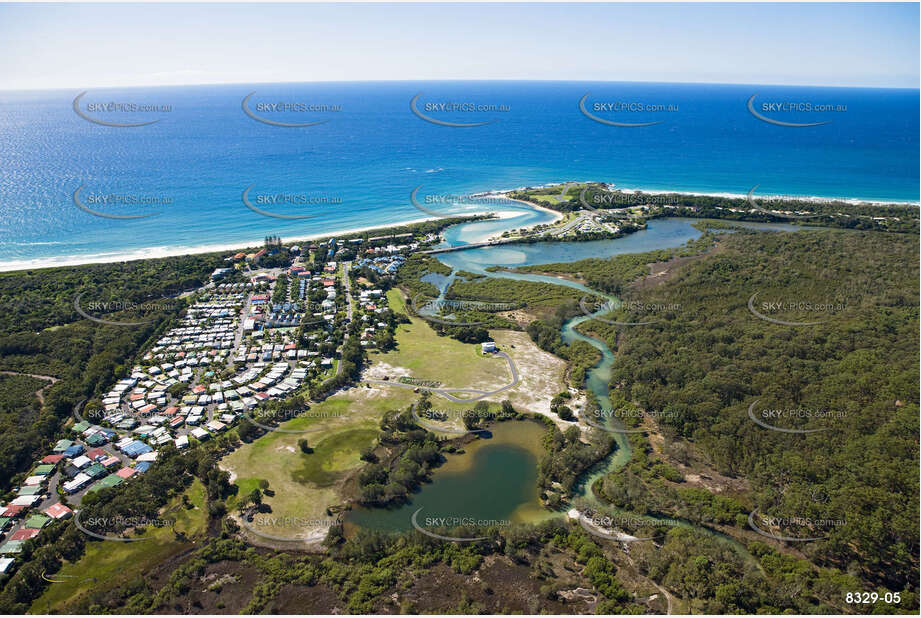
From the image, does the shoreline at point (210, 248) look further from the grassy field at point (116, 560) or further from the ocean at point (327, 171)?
the grassy field at point (116, 560)

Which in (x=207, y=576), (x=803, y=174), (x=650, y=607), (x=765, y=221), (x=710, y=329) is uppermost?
(x=803, y=174)

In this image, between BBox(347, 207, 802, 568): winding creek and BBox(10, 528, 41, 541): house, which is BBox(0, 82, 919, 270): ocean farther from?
Result: BBox(347, 207, 802, 568): winding creek

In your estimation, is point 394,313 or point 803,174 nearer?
point 394,313

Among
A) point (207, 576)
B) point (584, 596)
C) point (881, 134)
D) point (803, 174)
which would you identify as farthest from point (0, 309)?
point (881, 134)

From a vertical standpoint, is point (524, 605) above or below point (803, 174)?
below

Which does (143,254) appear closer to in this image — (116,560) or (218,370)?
(218,370)

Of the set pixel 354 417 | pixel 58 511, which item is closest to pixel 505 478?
pixel 354 417

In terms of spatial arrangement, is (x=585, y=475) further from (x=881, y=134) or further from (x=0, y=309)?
(x=881, y=134)

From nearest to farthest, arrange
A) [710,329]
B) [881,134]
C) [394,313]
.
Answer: [710,329]
[394,313]
[881,134]
